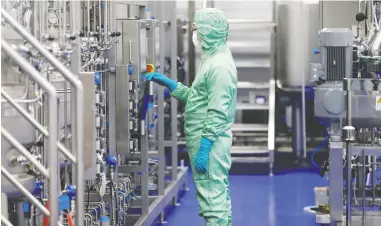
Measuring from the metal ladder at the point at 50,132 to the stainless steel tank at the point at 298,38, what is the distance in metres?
5.64

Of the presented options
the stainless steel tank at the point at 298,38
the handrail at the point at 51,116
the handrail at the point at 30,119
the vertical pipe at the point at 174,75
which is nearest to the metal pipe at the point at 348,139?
the handrail at the point at 30,119

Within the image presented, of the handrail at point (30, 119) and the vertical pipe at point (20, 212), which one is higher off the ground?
the handrail at point (30, 119)

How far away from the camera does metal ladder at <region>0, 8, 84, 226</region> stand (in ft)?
8.89

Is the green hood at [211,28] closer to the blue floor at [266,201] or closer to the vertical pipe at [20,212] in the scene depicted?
the vertical pipe at [20,212]

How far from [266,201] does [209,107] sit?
261 centimetres

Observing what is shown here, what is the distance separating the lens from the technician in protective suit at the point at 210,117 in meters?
4.33

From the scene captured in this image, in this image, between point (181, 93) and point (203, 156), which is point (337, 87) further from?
point (203, 156)

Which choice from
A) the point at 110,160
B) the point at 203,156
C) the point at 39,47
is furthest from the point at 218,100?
the point at 39,47

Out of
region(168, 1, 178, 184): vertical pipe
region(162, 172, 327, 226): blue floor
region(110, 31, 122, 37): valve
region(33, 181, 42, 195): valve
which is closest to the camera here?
region(33, 181, 42, 195): valve

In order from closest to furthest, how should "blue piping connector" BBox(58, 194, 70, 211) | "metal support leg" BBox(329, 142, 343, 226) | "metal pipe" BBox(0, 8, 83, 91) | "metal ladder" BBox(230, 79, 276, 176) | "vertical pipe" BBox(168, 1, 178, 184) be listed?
1. "metal pipe" BBox(0, 8, 83, 91)
2. "blue piping connector" BBox(58, 194, 70, 211)
3. "metal support leg" BBox(329, 142, 343, 226)
4. "vertical pipe" BBox(168, 1, 178, 184)
5. "metal ladder" BBox(230, 79, 276, 176)

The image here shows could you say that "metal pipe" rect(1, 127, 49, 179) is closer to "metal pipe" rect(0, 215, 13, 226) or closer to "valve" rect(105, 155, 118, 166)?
"metal pipe" rect(0, 215, 13, 226)

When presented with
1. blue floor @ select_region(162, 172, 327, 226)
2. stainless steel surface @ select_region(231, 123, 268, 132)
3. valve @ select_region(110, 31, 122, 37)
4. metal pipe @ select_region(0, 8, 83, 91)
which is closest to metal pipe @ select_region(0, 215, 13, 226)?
metal pipe @ select_region(0, 8, 83, 91)

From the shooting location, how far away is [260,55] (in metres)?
8.68

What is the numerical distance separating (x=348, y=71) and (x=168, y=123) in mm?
3552
